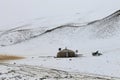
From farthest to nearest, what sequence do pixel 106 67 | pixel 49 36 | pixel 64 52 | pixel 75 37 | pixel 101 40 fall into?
pixel 49 36
pixel 75 37
pixel 101 40
pixel 64 52
pixel 106 67

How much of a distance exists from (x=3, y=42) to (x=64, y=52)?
126ft

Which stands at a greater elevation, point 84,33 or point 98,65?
point 84,33

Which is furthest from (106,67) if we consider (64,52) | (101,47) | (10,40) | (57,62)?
(10,40)

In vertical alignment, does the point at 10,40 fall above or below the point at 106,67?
above

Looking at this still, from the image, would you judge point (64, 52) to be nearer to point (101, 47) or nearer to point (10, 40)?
point (101, 47)

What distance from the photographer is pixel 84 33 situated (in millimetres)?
61281

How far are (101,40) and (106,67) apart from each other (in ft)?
81.9

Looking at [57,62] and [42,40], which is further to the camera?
[42,40]

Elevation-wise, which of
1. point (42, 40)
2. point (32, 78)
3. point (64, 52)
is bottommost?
point (32, 78)

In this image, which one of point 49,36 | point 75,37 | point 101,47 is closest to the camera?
point 101,47

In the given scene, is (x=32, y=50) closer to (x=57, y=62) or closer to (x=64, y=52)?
(x=64, y=52)

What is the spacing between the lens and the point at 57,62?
33.1m

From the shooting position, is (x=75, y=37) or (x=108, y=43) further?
(x=75, y=37)

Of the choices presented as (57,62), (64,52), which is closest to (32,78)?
(57,62)
